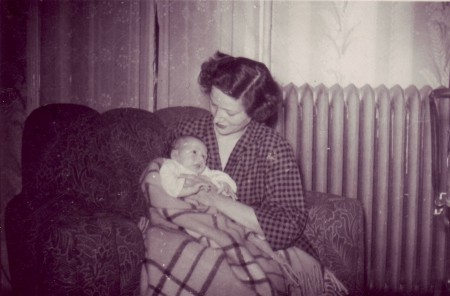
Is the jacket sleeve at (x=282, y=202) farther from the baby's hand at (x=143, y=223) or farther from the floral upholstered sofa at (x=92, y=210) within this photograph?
the baby's hand at (x=143, y=223)

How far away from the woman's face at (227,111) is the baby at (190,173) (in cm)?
11

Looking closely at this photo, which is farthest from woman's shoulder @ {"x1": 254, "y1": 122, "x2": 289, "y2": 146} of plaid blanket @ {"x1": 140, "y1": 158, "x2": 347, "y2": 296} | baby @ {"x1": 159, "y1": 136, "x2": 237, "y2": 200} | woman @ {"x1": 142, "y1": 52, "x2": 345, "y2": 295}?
plaid blanket @ {"x1": 140, "y1": 158, "x2": 347, "y2": 296}

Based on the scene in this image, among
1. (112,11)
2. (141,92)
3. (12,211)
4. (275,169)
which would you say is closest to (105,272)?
(12,211)

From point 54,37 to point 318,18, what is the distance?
1548 millimetres

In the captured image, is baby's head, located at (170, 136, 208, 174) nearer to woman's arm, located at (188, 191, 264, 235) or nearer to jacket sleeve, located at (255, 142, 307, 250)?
woman's arm, located at (188, 191, 264, 235)

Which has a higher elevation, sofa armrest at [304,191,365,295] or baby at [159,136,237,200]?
baby at [159,136,237,200]

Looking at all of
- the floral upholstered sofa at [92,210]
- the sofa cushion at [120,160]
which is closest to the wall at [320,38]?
the floral upholstered sofa at [92,210]

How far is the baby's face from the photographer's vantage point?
146 cm

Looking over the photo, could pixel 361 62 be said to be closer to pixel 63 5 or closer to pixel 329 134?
pixel 329 134

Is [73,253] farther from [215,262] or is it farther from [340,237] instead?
[340,237]

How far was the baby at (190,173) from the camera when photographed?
1391 mm

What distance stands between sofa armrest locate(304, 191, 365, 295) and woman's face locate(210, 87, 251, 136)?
42 cm

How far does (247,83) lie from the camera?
1.53 meters

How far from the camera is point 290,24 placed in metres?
2.41
